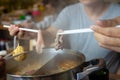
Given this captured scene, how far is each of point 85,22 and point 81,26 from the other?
0.05 metres

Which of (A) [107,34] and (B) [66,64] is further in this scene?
(B) [66,64]

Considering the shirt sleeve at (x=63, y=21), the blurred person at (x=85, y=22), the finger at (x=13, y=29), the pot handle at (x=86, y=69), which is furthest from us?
the shirt sleeve at (x=63, y=21)

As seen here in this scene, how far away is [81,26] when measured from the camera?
5.86ft

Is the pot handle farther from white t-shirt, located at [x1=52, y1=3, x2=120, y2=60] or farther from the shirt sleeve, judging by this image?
the shirt sleeve

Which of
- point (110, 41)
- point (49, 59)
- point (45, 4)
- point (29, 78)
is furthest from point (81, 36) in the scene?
point (45, 4)

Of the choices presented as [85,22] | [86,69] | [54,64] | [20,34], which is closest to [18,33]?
[20,34]

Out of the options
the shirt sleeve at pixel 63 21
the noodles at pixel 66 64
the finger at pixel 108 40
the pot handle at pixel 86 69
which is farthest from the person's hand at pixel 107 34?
the shirt sleeve at pixel 63 21

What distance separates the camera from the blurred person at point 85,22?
1.69m

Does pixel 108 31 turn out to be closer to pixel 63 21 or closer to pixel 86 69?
pixel 86 69

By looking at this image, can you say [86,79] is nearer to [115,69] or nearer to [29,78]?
[29,78]

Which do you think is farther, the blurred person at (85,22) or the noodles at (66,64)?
the blurred person at (85,22)

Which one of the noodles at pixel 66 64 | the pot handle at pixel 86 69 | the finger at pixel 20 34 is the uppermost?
the finger at pixel 20 34

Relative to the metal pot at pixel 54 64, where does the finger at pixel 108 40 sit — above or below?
above

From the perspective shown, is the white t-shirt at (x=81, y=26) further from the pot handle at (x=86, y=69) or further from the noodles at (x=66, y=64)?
the pot handle at (x=86, y=69)
